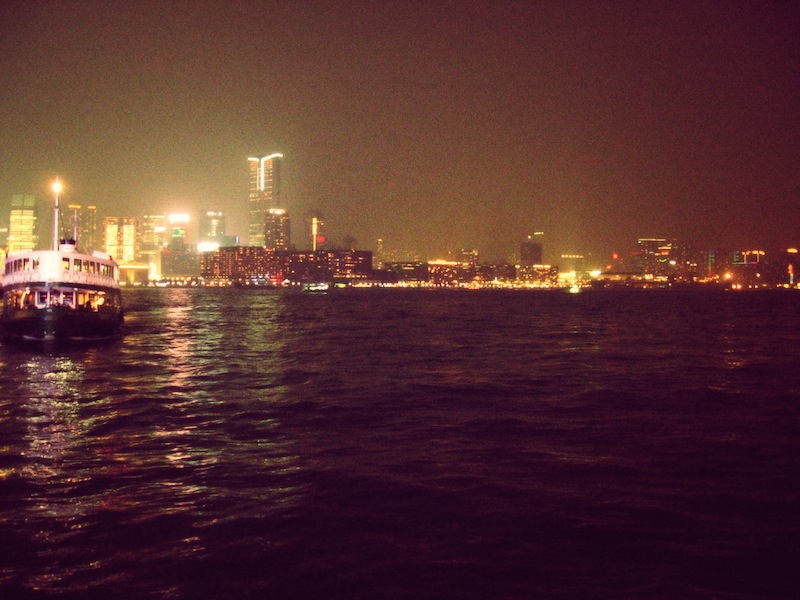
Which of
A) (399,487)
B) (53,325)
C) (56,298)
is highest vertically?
(56,298)

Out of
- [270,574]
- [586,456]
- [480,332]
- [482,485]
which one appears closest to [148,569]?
[270,574]

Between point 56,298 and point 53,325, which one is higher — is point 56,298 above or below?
above

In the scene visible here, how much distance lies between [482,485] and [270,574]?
4544 millimetres

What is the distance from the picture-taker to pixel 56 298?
135ft

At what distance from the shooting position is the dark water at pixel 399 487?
318 inches

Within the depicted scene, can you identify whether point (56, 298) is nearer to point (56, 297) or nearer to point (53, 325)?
point (56, 297)

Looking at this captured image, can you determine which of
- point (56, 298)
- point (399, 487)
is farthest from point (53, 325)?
point (399, 487)

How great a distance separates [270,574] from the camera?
8109 millimetres

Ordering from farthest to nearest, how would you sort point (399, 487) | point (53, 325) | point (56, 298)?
point (56, 298) < point (53, 325) < point (399, 487)

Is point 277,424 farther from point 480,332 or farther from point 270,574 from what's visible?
point 480,332

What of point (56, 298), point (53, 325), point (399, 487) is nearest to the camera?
point (399, 487)

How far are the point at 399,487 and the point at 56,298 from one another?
118 ft

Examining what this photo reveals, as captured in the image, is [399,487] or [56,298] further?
[56,298]

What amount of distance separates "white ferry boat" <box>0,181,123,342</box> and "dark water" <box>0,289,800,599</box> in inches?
647
